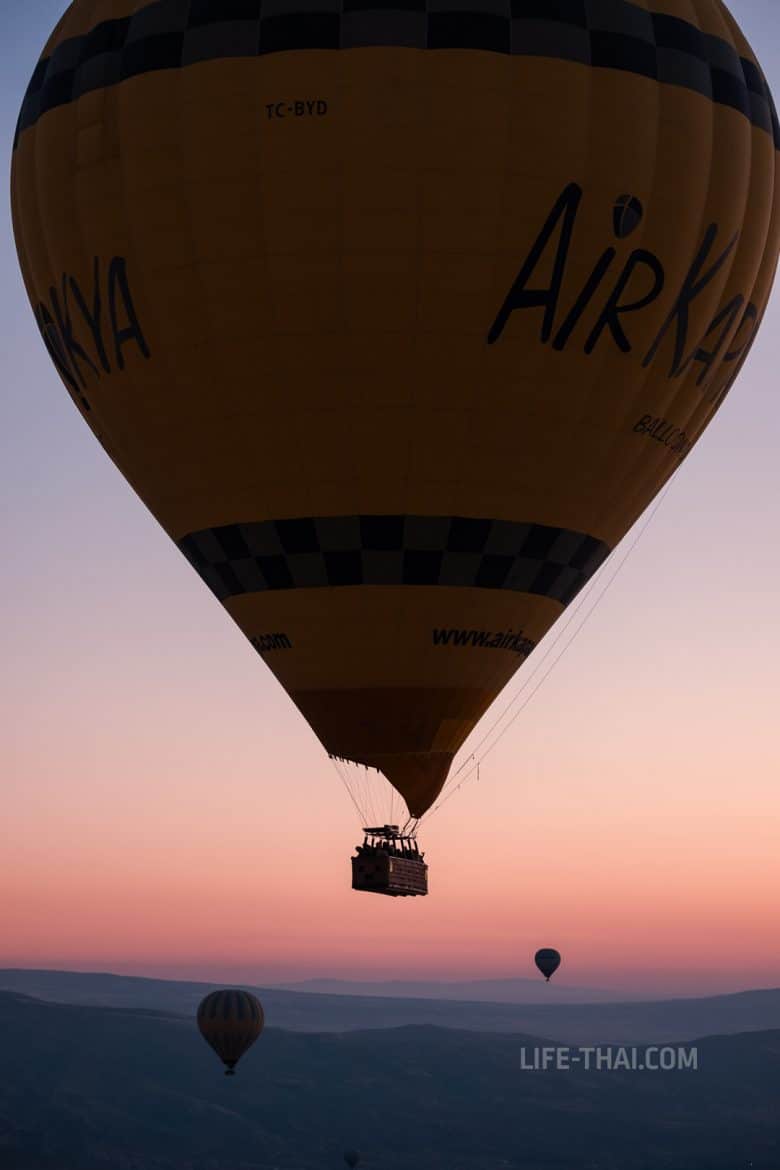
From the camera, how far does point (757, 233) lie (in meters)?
29.4

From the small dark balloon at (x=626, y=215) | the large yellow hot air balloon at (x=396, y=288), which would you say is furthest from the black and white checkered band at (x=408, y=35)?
the small dark balloon at (x=626, y=215)

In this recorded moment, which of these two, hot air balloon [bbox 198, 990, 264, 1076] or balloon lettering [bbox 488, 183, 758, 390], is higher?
balloon lettering [bbox 488, 183, 758, 390]

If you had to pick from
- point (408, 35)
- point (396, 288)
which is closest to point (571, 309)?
point (396, 288)

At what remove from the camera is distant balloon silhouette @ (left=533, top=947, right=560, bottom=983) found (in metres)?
91.5

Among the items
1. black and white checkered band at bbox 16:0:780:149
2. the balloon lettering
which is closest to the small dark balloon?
the balloon lettering

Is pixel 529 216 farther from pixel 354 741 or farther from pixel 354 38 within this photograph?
pixel 354 741

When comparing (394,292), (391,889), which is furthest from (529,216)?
(391,889)

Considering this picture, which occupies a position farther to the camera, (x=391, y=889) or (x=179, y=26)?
(x=391, y=889)

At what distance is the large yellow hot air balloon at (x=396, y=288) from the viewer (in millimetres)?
26281

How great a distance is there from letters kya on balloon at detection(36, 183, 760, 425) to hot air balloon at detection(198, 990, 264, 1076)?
214ft

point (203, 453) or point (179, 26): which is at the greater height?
point (179, 26)

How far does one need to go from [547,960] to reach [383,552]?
68.2 metres

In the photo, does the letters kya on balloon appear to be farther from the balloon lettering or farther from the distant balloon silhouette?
the distant balloon silhouette

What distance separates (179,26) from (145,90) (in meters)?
1.08
